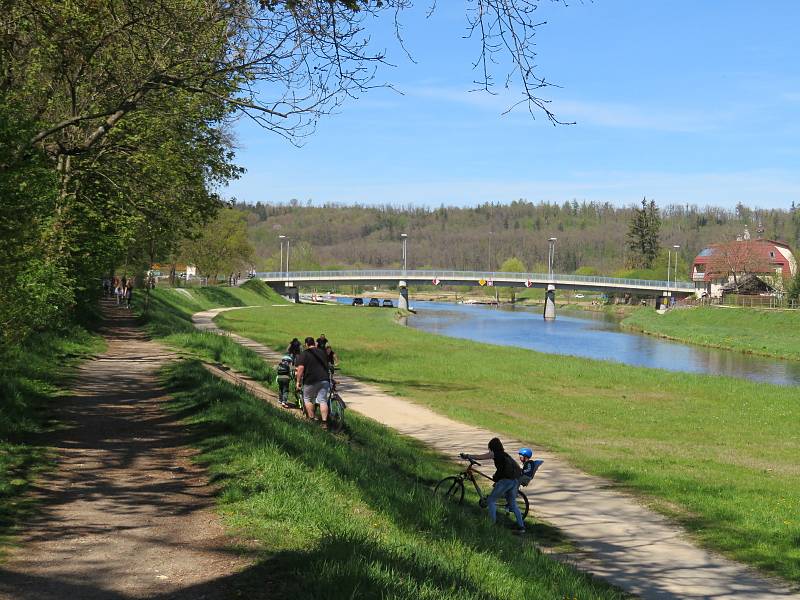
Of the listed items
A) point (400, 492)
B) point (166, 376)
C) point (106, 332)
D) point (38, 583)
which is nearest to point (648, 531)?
point (400, 492)

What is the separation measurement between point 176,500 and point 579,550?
5.54 metres

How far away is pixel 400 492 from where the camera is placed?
9742mm

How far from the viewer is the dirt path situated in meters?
6.47

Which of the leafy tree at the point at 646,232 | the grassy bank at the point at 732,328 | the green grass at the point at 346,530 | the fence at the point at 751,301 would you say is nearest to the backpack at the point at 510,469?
the green grass at the point at 346,530

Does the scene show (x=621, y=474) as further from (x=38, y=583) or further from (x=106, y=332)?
(x=106, y=332)

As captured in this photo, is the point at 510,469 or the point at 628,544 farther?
the point at 510,469

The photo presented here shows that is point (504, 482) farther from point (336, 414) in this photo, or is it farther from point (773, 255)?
point (773, 255)

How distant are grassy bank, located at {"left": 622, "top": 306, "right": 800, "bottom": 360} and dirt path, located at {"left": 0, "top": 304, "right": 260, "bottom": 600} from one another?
52.9 m

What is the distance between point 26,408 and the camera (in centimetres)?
1336

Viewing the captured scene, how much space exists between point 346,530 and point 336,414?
9951 mm

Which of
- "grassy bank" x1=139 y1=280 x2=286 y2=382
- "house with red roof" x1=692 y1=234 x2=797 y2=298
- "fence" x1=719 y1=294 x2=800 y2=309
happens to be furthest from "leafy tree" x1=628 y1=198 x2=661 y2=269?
A: "grassy bank" x1=139 y1=280 x2=286 y2=382

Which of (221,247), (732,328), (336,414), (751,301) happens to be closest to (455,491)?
(336,414)

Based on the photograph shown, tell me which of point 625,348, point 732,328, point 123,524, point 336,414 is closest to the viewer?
point 123,524

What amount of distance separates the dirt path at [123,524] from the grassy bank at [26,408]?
22cm
